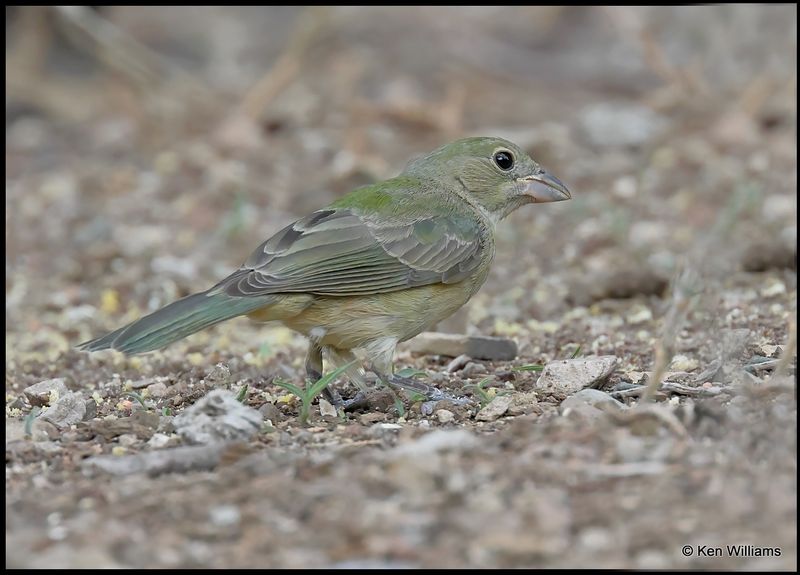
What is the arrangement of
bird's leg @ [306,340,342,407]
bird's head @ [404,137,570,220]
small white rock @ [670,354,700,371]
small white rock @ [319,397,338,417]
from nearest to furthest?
1. small white rock @ [319,397,338,417]
2. small white rock @ [670,354,700,371]
3. bird's leg @ [306,340,342,407]
4. bird's head @ [404,137,570,220]

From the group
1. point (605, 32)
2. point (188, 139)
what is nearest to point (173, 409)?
point (188, 139)

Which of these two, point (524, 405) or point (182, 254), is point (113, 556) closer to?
point (524, 405)

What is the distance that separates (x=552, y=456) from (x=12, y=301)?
18.1ft

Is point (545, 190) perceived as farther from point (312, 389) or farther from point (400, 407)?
point (312, 389)

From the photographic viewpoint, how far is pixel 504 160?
639 cm

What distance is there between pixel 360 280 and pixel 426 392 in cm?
64

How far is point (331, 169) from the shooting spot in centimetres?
1029

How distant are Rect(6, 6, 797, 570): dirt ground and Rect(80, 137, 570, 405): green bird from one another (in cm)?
34

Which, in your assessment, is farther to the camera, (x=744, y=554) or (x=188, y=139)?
(x=188, y=139)

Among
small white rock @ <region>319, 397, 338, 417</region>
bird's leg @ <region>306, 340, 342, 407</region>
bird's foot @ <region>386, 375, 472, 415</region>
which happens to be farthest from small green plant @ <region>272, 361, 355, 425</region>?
bird's leg @ <region>306, 340, 342, 407</region>

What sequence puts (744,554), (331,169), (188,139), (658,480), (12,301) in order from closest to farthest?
(744,554) < (658,480) < (12,301) < (331,169) < (188,139)

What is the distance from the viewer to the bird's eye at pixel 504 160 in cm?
636

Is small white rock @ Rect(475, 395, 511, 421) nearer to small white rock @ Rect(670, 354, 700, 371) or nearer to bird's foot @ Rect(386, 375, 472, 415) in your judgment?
bird's foot @ Rect(386, 375, 472, 415)

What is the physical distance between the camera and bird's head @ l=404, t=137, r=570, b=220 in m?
6.32
